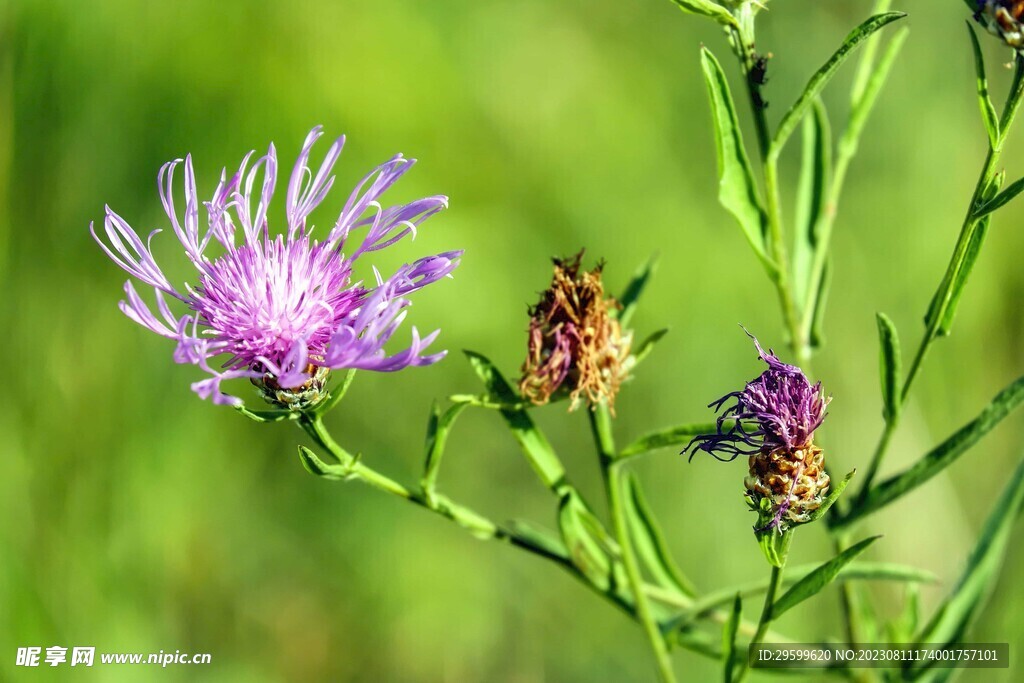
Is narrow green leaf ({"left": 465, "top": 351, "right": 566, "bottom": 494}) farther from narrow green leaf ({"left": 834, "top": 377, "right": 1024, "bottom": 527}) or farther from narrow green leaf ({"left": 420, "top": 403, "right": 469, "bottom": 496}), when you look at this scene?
narrow green leaf ({"left": 834, "top": 377, "right": 1024, "bottom": 527})

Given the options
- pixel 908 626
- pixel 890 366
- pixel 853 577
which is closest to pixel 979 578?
pixel 908 626

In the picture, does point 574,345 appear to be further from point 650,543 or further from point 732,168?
point 650,543

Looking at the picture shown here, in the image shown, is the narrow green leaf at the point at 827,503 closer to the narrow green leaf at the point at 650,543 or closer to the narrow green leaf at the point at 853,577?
the narrow green leaf at the point at 853,577

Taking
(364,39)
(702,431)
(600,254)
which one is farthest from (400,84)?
(702,431)

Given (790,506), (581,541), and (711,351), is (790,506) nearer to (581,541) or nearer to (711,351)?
(581,541)

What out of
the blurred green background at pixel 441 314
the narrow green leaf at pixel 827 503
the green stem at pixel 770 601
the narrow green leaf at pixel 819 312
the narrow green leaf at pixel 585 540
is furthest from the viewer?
the blurred green background at pixel 441 314

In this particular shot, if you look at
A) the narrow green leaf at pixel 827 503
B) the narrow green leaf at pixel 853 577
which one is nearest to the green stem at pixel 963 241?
the narrow green leaf at pixel 853 577

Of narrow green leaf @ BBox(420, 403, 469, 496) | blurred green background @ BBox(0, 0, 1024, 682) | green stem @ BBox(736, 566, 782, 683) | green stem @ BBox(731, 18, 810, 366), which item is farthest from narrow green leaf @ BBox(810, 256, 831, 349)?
blurred green background @ BBox(0, 0, 1024, 682)
